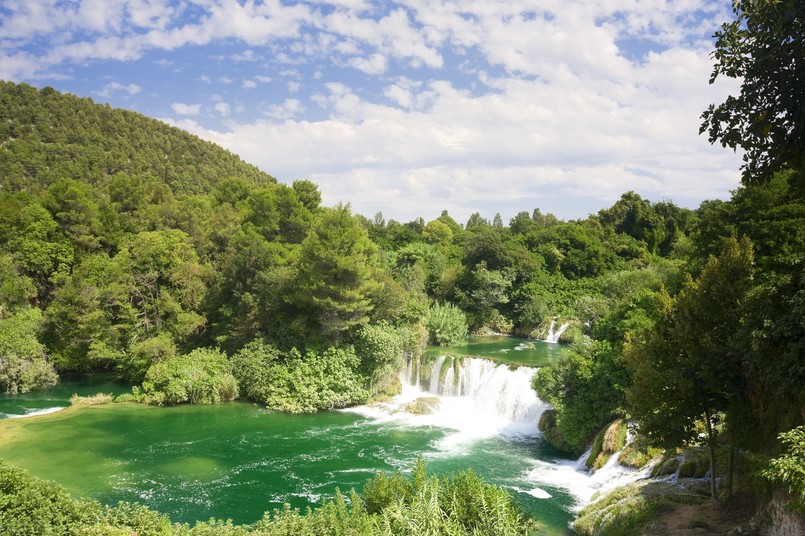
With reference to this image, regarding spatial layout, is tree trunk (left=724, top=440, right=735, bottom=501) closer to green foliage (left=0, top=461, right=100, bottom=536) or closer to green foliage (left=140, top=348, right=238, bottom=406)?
green foliage (left=0, top=461, right=100, bottom=536)

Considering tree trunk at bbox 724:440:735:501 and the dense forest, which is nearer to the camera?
the dense forest

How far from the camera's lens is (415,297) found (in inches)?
1281

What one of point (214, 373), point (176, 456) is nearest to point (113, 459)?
point (176, 456)

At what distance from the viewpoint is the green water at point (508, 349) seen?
2948 centimetres

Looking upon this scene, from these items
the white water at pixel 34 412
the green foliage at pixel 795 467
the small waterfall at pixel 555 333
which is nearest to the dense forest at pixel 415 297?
the green foliage at pixel 795 467

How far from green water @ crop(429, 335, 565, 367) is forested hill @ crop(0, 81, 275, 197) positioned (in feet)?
127

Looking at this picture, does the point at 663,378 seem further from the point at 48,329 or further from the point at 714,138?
the point at 48,329

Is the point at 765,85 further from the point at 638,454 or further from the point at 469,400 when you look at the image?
the point at 469,400

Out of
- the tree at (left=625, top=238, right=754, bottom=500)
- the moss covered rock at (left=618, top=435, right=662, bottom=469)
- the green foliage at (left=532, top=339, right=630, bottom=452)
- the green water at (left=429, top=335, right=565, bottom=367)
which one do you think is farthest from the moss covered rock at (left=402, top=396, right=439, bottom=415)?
the tree at (left=625, top=238, right=754, bottom=500)

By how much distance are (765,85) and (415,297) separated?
25477mm

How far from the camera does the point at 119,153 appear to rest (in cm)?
6172

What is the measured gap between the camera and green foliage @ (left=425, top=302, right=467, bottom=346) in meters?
33.3

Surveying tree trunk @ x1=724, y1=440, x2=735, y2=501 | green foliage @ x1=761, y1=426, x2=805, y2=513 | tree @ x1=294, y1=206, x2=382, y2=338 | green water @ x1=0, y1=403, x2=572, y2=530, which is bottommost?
green water @ x1=0, y1=403, x2=572, y2=530

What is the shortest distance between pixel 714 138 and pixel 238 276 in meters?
25.5
